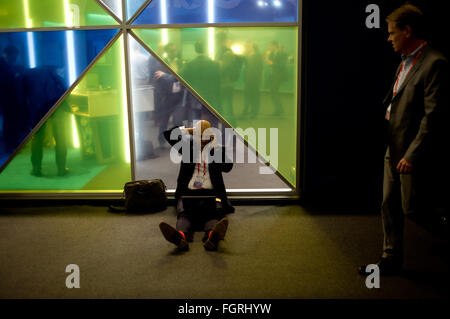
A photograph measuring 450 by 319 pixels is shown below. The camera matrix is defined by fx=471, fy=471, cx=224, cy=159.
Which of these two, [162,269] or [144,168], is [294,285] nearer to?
[162,269]

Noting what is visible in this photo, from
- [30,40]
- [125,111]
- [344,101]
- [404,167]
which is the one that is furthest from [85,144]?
[404,167]

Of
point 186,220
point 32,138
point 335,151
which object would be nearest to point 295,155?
point 335,151

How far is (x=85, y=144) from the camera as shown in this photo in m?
5.26

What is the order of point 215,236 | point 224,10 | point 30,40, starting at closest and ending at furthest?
point 215,236
point 224,10
point 30,40

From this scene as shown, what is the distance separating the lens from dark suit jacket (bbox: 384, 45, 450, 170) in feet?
9.42

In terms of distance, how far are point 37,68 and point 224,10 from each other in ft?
6.89

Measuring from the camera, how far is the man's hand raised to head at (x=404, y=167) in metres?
2.94

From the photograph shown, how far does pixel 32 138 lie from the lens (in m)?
5.26

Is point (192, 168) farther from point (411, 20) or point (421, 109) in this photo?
point (411, 20)

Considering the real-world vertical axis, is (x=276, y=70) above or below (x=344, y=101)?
above

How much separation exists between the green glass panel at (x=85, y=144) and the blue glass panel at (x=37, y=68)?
0.14 metres

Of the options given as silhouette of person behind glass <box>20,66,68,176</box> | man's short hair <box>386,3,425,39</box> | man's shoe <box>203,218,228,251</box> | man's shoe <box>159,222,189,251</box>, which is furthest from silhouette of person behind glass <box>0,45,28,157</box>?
man's short hair <box>386,3,425,39</box>

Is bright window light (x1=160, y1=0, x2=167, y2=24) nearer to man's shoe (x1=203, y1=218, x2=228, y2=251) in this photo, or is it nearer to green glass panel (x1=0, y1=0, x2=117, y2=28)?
green glass panel (x1=0, y1=0, x2=117, y2=28)

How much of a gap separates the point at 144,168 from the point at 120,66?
1173 millimetres
